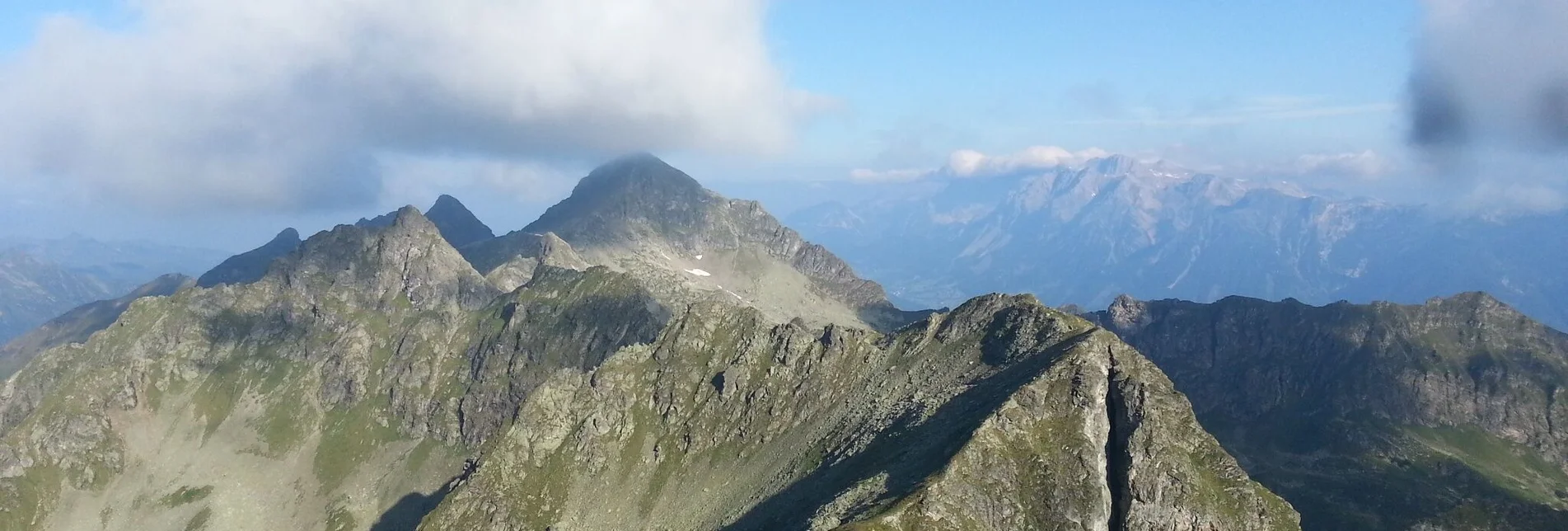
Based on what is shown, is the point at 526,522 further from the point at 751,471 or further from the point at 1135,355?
the point at 1135,355

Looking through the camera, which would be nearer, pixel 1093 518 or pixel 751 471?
pixel 1093 518

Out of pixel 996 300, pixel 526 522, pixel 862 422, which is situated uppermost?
pixel 996 300

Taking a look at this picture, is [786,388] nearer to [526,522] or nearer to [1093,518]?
[526,522]

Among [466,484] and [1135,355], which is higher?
[1135,355]

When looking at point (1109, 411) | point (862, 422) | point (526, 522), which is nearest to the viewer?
point (1109, 411)

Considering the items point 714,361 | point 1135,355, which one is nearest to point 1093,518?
point 1135,355

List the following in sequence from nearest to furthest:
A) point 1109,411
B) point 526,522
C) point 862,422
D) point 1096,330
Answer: point 1109,411 < point 1096,330 < point 862,422 < point 526,522

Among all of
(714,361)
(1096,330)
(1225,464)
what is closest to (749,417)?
(714,361)
